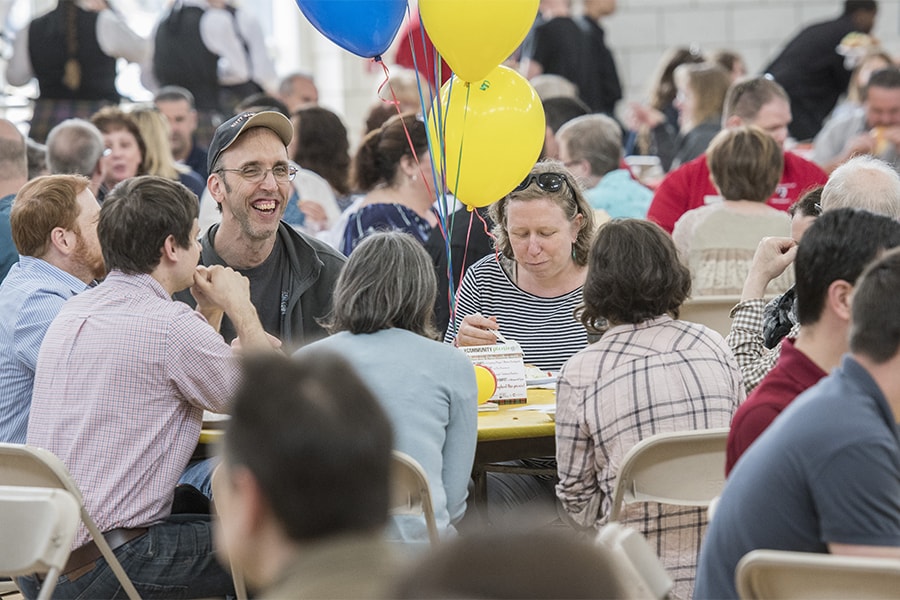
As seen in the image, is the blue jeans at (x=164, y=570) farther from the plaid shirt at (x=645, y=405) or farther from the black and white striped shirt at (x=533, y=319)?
the black and white striped shirt at (x=533, y=319)

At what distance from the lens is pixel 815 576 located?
6.16ft

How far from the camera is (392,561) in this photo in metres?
1.42

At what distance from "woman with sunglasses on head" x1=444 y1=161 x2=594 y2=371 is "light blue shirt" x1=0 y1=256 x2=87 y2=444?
3.95 ft

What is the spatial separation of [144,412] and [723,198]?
2.85 m

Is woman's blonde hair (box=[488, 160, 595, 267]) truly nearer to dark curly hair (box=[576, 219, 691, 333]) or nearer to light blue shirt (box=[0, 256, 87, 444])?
dark curly hair (box=[576, 219, 691, 333])

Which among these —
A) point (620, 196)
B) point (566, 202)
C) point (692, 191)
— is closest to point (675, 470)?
point (566, 202)

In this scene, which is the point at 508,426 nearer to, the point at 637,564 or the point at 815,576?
the point at 637,564

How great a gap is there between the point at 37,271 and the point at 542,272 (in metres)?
1.51

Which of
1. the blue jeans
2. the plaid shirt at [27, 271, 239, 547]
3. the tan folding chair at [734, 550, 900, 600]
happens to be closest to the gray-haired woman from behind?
the plaid shirt at [27, 271, 239, 547]

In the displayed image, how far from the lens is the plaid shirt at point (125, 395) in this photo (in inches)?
121

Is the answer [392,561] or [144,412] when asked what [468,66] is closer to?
[144,412]

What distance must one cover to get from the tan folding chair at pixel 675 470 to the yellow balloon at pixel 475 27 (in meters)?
1.47

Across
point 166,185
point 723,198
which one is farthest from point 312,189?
point 166,185

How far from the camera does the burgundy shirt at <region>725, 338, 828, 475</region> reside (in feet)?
7.68
